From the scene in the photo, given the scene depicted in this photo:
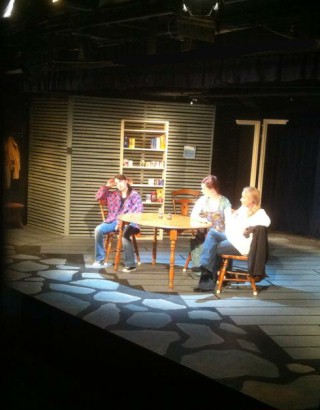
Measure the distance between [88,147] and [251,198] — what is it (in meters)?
4.51

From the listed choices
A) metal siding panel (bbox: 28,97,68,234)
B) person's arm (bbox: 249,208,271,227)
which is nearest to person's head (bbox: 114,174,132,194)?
person's arm (bbox: 249,208,271,227)

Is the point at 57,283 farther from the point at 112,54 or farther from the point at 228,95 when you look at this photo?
the point at 112,54

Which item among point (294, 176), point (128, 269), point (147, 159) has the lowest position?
point (128, 269)

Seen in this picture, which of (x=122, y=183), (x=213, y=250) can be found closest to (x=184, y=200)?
(x=122, y=183)

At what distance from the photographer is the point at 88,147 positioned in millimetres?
9680

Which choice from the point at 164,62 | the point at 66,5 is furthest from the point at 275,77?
the point at 66,5

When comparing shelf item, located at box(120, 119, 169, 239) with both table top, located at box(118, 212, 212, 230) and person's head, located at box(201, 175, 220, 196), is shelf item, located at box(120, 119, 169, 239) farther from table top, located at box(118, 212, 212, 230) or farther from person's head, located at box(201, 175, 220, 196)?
person's head, located at box(201, 175, 220, 196)

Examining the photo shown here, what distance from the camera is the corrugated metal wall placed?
9617mm

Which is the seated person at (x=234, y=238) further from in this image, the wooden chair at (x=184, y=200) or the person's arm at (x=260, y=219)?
the wooden chair at (x=184, y=200)

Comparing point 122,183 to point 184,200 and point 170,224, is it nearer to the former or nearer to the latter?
point 170,224

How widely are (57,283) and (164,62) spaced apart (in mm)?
3736

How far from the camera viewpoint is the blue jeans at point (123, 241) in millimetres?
7203

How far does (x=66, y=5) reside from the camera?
6.43m

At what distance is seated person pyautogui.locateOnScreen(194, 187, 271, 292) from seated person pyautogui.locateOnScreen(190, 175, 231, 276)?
1.35ft
